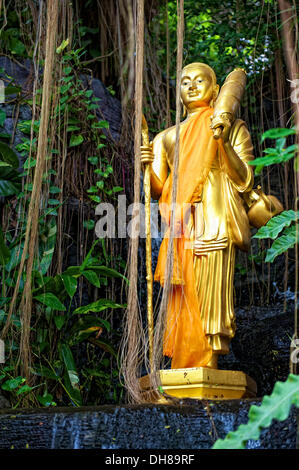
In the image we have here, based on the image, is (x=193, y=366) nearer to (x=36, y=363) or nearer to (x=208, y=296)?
(x=208, y=296)

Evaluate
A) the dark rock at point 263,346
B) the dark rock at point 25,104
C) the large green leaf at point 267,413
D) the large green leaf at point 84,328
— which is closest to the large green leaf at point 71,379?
the large green leaf at point 84,328

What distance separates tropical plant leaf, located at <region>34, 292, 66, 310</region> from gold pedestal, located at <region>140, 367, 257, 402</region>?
0.90 metres

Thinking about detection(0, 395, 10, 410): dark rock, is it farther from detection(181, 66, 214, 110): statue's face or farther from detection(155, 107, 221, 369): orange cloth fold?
detection(181, 66, 214, 110): statue's face

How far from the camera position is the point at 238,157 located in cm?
406

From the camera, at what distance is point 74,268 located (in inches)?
181

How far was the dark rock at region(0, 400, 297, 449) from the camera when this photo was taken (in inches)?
119

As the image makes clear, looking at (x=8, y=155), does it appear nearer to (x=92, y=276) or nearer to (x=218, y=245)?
(x=92, y=276)

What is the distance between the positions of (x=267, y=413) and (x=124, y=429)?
121 centimetres

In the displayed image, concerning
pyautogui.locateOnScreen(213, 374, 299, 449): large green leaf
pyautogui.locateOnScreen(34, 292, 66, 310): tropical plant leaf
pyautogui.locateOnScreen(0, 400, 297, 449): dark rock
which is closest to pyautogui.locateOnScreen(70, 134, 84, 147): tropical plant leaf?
pyautogui.locateOnScreen(34, 292, 66, 310): tropical plant leaf

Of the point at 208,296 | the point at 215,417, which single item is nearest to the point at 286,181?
the point at 208,296

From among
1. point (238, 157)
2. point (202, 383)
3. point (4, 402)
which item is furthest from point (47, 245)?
point (202, 383)

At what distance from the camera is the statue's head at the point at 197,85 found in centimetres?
432

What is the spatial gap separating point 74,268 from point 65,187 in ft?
3.02

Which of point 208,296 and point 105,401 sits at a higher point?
point 208,296
